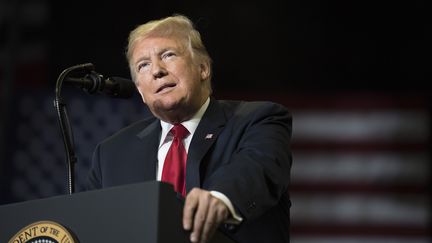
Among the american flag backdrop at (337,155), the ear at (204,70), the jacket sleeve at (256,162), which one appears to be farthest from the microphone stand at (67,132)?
the american flag backdrop at (337,155)

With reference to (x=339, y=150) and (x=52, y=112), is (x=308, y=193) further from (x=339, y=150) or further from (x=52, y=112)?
(x=52, y=112)

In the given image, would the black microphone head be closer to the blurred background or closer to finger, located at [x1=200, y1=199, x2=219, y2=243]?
finger, located at [x1=200, y1=199, x2=219, y2=243]

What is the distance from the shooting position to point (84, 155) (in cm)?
527

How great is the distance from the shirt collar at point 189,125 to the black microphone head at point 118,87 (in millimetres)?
169

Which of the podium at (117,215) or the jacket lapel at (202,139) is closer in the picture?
the podium at (117,215)

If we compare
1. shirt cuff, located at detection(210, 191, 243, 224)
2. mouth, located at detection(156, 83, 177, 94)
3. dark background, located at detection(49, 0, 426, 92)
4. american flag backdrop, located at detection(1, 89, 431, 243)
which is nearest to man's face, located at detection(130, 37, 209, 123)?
mouth, located at detection(156, 83, 177, 94)

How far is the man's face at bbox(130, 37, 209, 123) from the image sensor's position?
2.48 metres

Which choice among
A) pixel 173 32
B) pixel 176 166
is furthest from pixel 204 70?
pixel 176 166

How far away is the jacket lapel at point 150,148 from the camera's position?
2.39 meters

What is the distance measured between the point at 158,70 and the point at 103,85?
19 centimetres

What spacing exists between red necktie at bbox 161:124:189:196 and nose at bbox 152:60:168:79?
0.57ft

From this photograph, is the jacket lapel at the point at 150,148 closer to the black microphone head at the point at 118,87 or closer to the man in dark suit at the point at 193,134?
the man in dark suit at the point at 193,134

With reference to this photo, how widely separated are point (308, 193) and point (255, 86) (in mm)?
699

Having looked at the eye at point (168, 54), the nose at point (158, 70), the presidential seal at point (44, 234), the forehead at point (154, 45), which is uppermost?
the forehead at point (154, 45)
